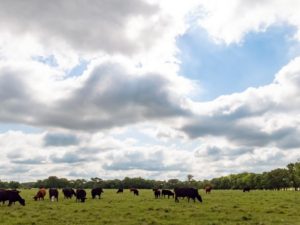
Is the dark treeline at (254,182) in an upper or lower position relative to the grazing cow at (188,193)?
upper

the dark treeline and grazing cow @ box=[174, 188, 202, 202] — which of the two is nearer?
grazing cow @ box=[174, 188, 202, 202]

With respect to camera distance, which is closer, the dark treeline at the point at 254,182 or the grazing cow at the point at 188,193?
A: the grazing cow at the point at 188,193

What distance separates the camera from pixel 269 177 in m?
172

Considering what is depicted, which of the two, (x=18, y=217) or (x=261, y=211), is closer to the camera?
(x=18, y=217)

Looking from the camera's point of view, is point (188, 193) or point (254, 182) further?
point (254, 182)

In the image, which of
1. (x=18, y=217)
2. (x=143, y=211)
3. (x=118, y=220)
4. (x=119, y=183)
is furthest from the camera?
(x=119, y=183)

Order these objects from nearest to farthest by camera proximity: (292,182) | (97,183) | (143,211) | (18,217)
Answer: (18,217) → (143,211) → (292,182) → (97,183)

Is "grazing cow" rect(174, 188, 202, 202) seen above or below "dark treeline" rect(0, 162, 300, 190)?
below

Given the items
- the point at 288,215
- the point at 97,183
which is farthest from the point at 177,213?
the point at 97,183

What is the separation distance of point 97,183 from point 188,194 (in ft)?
485

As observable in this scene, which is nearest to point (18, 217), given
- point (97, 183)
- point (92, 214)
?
point (92, 214)

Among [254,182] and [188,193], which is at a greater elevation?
[254,182]

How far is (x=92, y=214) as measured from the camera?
3103cm

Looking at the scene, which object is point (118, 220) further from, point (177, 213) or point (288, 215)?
point (288, 215)
